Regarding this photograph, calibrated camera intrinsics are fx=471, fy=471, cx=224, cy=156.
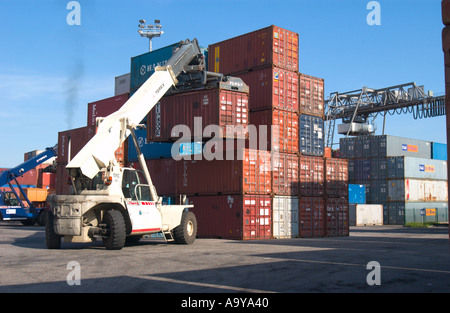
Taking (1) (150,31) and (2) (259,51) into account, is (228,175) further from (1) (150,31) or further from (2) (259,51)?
(1) (150,31)

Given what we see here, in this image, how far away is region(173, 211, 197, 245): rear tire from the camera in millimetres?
17078

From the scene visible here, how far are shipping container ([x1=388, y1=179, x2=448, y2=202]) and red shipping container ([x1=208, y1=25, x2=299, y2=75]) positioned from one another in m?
29.4

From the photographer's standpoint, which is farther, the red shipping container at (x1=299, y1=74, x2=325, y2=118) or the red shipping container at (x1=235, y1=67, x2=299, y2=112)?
the red shipping container at (x1=299, y1=74, x2=325, y2=118)

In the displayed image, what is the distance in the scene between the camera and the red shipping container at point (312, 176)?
23.4 metres

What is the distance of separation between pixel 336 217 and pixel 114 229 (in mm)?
14387

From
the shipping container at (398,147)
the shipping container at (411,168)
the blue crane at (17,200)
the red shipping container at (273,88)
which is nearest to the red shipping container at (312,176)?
the red shipping container at (273,88)

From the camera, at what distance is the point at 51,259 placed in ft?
39.7

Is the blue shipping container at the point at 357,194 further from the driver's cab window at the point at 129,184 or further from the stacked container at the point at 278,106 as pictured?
the driver's cab window at the point at 129,184

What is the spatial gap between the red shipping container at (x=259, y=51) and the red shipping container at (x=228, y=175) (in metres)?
4.68

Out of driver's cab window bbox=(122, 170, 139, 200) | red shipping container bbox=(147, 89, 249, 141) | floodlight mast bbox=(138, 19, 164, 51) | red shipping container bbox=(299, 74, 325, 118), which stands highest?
floodlight mast bbox=(138, 19, 164, 51)

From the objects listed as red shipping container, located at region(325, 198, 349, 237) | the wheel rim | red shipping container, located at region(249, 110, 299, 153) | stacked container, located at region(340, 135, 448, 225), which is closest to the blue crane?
red shipping container, located at region(249, 110, 299, 153)

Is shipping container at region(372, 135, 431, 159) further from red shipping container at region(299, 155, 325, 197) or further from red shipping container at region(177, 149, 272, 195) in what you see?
red shipping container at region(177, 149, 272, 195)

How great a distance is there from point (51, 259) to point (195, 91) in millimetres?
11029
